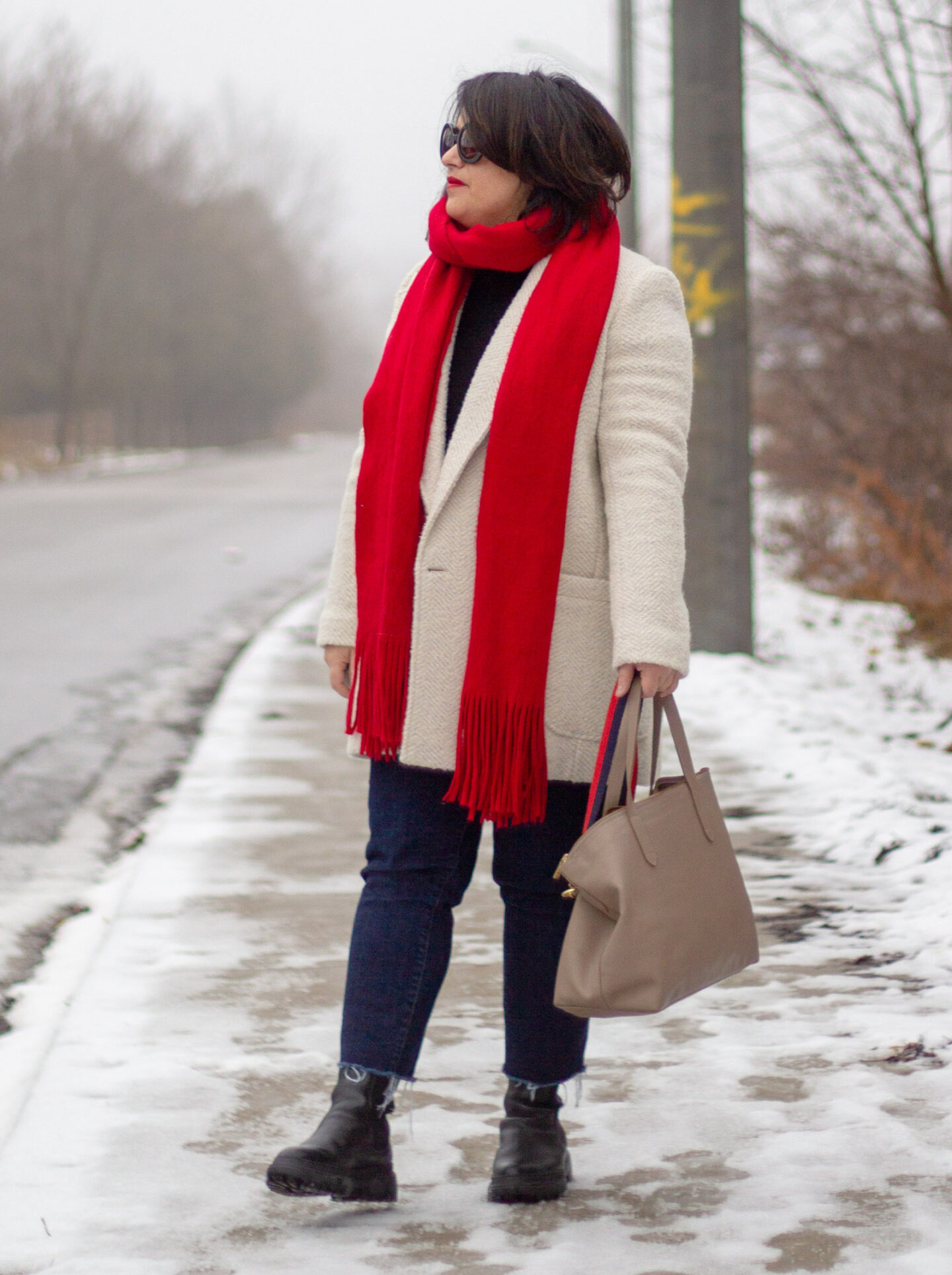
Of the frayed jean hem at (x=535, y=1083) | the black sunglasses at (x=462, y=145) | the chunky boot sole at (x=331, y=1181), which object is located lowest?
the chunky boot sole at (x=331, y=1181)

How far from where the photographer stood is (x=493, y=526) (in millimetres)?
2410

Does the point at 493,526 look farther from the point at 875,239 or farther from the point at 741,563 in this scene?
the point at 875,239

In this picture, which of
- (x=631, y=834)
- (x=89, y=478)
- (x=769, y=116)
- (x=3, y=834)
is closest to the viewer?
(x=631, y=834)

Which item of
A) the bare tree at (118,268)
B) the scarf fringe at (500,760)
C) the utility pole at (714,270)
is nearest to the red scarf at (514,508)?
the scarf fringe at (500,760)

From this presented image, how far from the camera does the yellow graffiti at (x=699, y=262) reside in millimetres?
7801

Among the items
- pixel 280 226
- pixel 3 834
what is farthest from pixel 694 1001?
pixel 280 226

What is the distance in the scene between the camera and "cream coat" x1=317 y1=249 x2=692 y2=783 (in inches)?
95.8

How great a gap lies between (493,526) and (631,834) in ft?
1.61

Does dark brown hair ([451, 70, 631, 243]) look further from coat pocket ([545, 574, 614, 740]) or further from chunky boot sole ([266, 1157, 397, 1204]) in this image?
chunky boot sole ([266, 1157, 397, 1204])

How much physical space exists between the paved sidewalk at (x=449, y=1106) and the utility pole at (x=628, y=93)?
9.34m

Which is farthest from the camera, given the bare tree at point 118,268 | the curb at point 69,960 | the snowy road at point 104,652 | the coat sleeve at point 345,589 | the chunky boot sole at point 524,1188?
the bare tree at point 118,268

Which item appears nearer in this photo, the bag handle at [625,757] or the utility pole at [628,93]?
the bag handle at [625,757]

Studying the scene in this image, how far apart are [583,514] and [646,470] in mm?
118

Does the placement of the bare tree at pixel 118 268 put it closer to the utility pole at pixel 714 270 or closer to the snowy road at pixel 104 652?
the snowy road at pixel 104 652
